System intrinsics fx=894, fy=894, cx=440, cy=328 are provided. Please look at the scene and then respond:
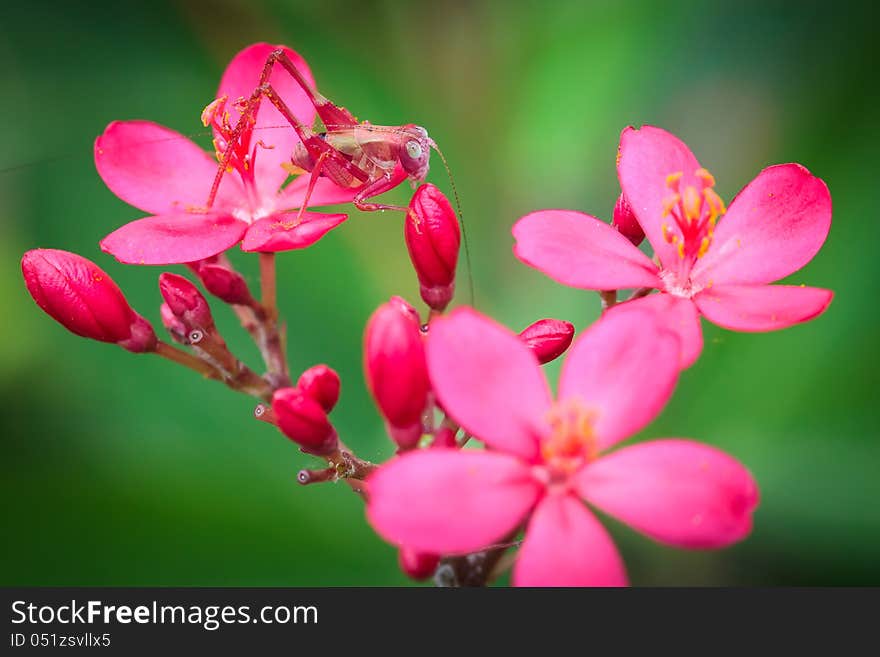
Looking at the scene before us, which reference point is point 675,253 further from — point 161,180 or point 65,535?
point 65,535

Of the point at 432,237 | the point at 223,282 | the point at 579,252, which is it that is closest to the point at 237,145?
the point at 223,282

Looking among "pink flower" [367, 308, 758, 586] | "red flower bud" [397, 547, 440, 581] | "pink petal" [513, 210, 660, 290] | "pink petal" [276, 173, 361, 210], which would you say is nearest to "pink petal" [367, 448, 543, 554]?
"pink flower" [367, 308, 758, 586]

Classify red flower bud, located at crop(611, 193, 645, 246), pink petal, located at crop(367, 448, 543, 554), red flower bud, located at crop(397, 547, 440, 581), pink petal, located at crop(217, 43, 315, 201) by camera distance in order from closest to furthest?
pink petal, located at crop(367, 448, 543, 554) → red flower bud, located at crop(397, 547, 440, 581) → red flower bud, located at crop(611, 193, 645, 246) → pink petal, located at crop(217, 43, 315, 201)

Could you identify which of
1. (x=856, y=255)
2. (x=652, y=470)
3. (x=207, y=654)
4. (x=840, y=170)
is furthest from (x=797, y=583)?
(x=207, y=654)

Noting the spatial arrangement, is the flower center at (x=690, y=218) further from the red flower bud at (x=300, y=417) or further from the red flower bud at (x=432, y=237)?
the red flower bud at (x=300, y=417)

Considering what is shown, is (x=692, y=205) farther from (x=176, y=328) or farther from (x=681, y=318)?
(x=176, y=328)

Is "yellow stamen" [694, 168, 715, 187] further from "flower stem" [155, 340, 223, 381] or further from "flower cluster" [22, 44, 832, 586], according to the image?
"flower stem" [155, 340, 223, 381]
